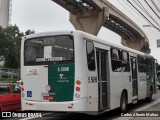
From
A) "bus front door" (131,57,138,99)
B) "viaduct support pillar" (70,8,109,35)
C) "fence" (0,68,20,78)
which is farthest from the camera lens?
"viaduct support pillar" (70,8,109,35)

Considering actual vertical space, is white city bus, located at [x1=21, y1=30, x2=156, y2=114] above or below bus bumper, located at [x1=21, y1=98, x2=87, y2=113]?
above

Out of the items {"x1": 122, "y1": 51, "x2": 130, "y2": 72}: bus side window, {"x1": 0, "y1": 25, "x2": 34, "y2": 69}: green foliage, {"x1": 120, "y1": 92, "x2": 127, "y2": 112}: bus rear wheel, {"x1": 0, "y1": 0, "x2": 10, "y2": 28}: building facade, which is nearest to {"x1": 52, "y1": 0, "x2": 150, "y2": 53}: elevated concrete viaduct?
{"x1": 0, "y1": 25, "x2": 34, "y2": 69}: green foliage

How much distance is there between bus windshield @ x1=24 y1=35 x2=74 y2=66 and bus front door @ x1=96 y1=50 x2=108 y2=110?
1.34m

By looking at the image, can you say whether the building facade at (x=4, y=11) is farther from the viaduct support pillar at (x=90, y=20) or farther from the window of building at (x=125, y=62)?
the window of building at (x=125, y=62)

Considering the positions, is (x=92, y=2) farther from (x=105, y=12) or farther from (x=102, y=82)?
(x=102, y=82)

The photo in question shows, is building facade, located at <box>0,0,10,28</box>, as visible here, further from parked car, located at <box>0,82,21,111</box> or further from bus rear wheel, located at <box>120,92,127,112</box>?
bus rear wheel, located at <box>120,92,127,112</box>

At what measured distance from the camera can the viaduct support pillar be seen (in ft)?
148

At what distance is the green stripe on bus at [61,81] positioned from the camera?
10.4m

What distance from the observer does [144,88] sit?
1792cm

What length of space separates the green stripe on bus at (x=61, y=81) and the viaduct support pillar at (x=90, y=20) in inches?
1348

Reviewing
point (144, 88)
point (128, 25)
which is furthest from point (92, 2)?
point (144, 88)

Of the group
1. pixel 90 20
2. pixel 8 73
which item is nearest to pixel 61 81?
pixel 8 73

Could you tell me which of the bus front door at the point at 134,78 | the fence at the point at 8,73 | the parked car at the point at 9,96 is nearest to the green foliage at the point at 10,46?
the fence at the point at 8,73

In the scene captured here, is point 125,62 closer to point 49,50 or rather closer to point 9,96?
point 49,50
